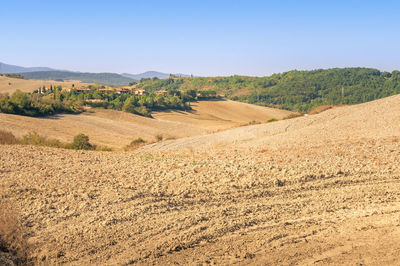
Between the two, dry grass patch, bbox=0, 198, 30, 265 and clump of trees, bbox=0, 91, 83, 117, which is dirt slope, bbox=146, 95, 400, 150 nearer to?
dry grass patch, bbox=0, 198, 30, 265

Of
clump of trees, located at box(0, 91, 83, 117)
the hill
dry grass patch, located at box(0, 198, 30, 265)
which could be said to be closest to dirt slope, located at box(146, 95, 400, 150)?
dry grass patch, located at box(0, 198, 30, 265)

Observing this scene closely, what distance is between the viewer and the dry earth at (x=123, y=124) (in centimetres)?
3553

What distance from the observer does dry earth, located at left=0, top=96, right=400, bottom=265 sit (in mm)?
6246

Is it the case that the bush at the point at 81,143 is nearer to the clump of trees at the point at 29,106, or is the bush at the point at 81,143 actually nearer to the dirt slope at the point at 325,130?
the dirt slope at the point at 325,130

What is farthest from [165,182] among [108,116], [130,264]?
[108,116]

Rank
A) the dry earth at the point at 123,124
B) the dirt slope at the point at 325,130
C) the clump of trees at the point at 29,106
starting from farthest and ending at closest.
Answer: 1. the clump of trees at the point at 29,106
2. the dry earth at the point at 123,124
3. the dirt slope at the point at 325,130

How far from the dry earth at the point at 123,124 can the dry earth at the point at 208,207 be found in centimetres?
1792

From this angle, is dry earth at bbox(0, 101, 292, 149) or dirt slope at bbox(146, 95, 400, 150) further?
dry earth at bbox(0, 101, 292, 149)

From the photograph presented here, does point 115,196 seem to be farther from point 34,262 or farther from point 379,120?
point 379,120

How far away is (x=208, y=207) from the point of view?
8.09 m

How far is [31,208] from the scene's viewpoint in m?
7.53

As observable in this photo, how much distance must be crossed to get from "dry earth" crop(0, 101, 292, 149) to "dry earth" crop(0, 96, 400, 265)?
17.9 metres

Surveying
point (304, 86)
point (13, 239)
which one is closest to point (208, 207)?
point (13, 239)

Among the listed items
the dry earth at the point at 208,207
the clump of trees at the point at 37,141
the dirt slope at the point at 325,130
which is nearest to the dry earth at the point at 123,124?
the clump of trees at the point at 37,141
